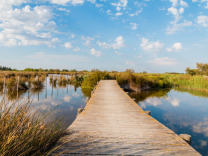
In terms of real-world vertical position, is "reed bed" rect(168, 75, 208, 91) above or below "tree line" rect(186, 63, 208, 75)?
below

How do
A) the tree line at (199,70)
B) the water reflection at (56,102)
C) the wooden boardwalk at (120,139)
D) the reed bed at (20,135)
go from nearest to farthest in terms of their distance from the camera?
the reed bed at (20,135)
the wooden boardwalk at (120,139)
the water reflection at (56,102)
the tree line at (199,70)

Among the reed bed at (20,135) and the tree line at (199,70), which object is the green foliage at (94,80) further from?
the tree line at (199,70)

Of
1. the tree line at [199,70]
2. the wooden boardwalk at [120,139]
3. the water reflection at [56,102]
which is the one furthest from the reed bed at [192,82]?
the wooden boardwalk at [120,139]

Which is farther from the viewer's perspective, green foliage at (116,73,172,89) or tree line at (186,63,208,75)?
tree line at (186,63,208,75)

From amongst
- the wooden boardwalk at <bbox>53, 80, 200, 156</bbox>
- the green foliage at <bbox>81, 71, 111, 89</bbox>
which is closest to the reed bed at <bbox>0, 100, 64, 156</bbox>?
the wooden boardwalk at <bbox>53, 80, 200, 156</bbox>

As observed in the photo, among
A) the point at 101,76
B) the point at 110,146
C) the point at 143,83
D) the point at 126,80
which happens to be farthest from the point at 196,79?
the point at 110,146

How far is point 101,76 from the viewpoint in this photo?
16.2 meters

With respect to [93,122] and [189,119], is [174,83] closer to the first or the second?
[189,119]

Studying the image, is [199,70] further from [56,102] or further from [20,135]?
[20,135]

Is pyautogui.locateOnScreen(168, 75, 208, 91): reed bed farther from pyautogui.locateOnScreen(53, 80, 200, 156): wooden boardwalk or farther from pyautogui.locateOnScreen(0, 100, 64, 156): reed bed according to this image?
pyautogui.locateOnScreen(0, 100, 64, 156): reed bed

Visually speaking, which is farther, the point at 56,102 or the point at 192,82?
the point at 192,82

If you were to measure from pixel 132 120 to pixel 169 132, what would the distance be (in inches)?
37.0

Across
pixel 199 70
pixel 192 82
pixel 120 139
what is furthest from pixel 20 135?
pixel 199 70

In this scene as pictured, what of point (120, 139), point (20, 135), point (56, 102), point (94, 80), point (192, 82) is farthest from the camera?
point (192, 82)
